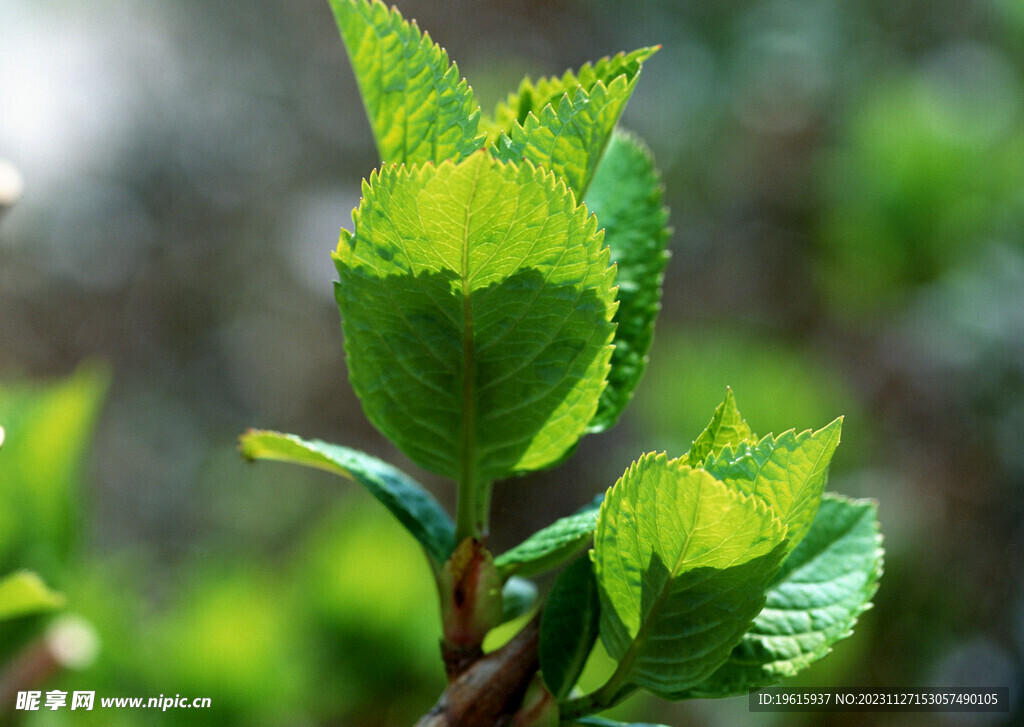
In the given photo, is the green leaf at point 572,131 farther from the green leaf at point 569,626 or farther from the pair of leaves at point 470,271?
the green leaf at point 569,626

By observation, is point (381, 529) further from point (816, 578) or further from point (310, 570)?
point (816, 578)

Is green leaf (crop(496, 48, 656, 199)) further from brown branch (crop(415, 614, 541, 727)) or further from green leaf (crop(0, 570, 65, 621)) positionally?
green leaf (crop(0, 570, 65, 621))

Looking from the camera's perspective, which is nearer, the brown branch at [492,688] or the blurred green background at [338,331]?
the brown branch at [492,688]

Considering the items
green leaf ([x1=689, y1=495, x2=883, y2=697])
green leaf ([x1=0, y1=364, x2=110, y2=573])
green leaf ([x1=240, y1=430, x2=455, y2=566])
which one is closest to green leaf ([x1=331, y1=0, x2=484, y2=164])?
green leaf ([x1=240, y1=430, x2=455, y2=566])

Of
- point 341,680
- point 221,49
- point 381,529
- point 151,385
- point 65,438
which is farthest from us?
point 221,49

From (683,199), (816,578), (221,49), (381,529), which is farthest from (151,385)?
(816,578)

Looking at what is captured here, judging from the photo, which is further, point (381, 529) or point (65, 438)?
point (381, 529)

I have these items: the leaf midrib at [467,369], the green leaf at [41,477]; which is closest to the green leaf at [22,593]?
the green leaf at [41,477]
